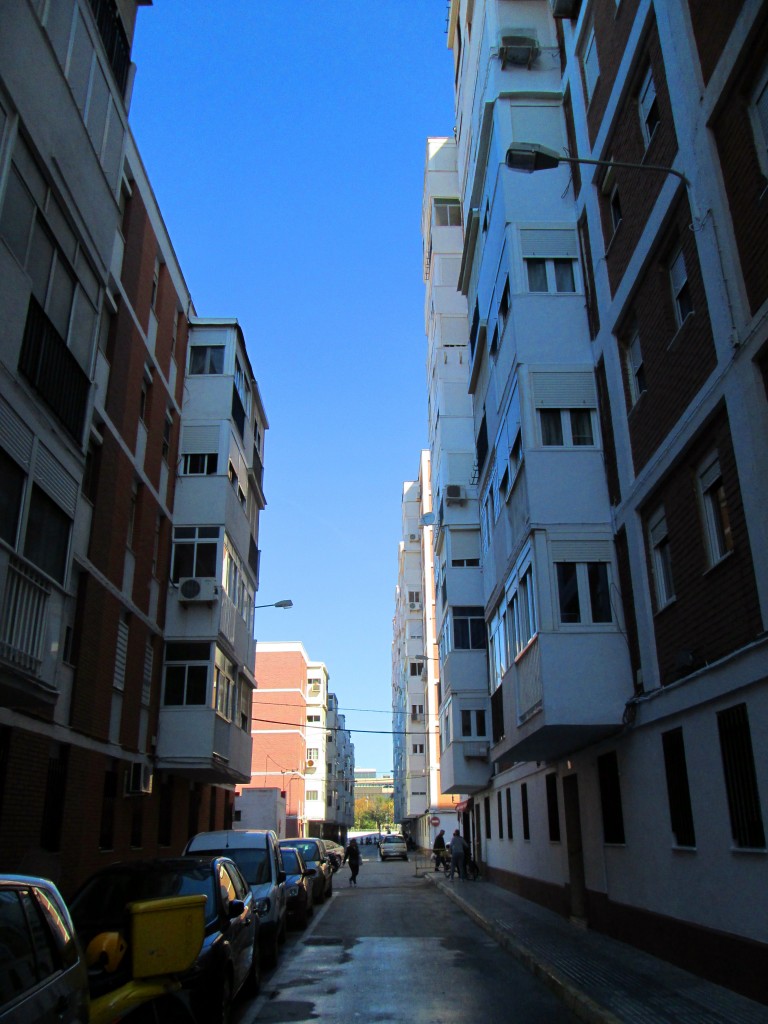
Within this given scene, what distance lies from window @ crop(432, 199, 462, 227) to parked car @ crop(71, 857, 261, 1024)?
32381 mm

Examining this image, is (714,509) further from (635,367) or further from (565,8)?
(565,8)

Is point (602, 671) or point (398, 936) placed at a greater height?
point (602, 671)

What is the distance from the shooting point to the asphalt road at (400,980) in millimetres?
8148

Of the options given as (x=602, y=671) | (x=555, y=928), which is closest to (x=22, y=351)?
(x=602, y=671)

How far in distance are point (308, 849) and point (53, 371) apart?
18218mm

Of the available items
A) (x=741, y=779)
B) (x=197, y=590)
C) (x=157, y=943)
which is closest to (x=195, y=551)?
(x=197, y=590)

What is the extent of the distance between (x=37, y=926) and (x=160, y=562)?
658 inches

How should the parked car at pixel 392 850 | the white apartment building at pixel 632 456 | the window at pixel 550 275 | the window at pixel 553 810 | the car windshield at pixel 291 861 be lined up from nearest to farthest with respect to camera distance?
the white apartment building at pixel 632 456 < the window at pixel 550 275 < the window at pixel 553 810 < the car windshield at pixel 291 861 < the parked car at pixel 392 850

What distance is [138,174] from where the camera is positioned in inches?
739

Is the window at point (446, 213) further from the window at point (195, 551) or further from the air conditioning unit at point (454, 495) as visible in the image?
the window at point (195, 551)

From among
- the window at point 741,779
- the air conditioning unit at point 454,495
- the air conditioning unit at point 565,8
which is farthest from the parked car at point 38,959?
the air conditioning unit at point 454,495

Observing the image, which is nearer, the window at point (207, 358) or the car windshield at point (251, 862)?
the car windshield at point (251, 862)

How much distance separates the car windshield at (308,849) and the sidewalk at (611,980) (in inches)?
389

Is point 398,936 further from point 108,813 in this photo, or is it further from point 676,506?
point 676,506
